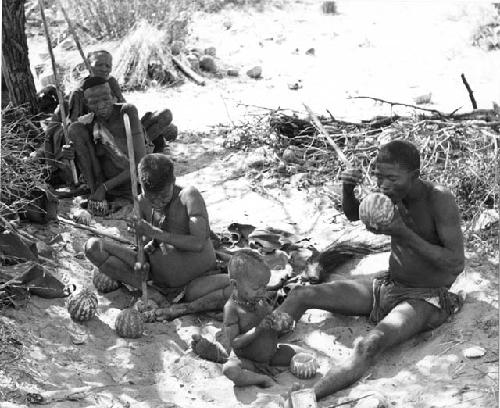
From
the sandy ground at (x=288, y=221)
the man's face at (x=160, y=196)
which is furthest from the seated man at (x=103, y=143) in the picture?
the man's face at (x=160, y=196)

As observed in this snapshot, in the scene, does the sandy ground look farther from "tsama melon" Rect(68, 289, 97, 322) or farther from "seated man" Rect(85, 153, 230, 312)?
"seated man" Rect(85, 153, 230, 312)

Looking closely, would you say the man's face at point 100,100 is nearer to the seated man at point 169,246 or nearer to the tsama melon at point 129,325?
the seated man at point 169,246

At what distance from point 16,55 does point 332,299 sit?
4.17 meters

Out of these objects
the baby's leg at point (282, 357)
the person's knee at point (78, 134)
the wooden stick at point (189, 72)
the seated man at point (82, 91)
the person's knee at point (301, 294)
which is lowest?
the wooden stick at point (189, 72)

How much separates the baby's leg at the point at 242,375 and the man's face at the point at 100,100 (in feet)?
9.72

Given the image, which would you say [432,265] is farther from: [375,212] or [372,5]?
[372,5]

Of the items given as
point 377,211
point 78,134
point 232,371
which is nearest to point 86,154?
point 78,134

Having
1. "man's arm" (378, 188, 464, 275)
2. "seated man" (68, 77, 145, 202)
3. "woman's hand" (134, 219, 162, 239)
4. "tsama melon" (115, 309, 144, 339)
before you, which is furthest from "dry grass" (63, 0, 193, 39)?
"man's arm" (378, 188, 464, 275)

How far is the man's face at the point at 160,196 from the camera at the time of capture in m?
5.43

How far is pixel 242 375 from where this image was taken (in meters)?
4.74

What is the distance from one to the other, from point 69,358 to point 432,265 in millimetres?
2035

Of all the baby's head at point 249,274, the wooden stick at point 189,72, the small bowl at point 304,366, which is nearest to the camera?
the baby's head at point 249,274

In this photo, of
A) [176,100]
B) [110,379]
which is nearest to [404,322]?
[110,379]

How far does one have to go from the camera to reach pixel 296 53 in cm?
1130
